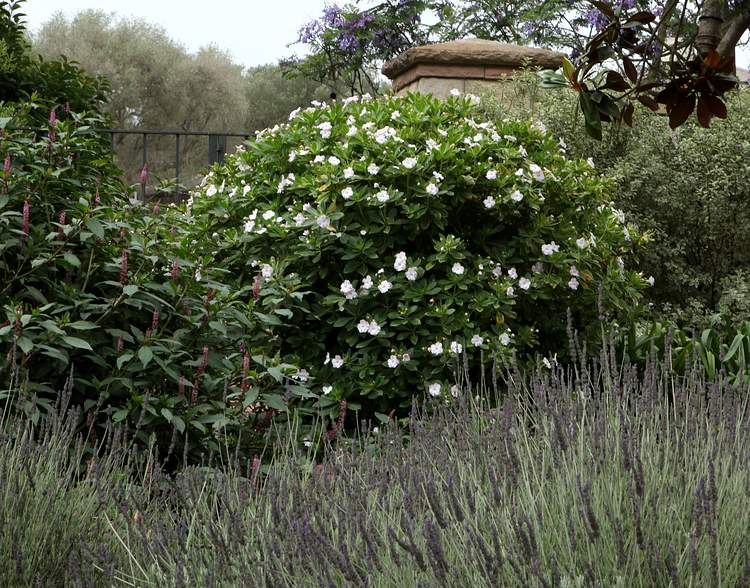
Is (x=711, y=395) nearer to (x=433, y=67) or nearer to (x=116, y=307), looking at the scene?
(x=116, y=307)

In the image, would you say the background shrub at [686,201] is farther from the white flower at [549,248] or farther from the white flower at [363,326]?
the white flower at [363,326]

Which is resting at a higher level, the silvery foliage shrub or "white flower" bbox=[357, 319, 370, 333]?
the silvery foliage shrub

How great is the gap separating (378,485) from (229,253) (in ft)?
9.46

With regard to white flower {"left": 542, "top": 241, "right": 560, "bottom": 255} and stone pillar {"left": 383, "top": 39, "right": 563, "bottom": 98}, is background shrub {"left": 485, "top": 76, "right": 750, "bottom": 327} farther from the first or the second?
white flower {"left": 542, "top": 241, "right": 560, "bottom": 255}

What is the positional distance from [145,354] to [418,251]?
184 cm

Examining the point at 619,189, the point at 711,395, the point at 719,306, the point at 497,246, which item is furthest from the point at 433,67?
the point at 711,395

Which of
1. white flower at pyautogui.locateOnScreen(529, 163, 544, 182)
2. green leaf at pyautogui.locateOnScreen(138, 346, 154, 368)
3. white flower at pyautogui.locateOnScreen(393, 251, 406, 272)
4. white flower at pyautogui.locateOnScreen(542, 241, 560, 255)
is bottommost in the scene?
green leaf at pyautogui.locateOnScreen(138, 346, 154, 368)

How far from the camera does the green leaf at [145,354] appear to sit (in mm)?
3053

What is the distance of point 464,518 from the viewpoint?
182 centimetres


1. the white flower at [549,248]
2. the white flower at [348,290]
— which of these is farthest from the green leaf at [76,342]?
the white flower at [549,248]

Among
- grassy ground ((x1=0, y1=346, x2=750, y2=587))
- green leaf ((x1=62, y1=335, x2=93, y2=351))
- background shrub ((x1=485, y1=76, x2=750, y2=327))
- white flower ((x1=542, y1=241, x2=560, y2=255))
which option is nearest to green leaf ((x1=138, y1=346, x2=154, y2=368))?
green leaf ((x1=62, y1=335, x2=93, y2=351))

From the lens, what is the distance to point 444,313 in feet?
13.5

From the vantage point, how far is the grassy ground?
1.62 meters

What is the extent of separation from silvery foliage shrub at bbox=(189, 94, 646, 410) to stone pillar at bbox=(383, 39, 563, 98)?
401 centimetres
